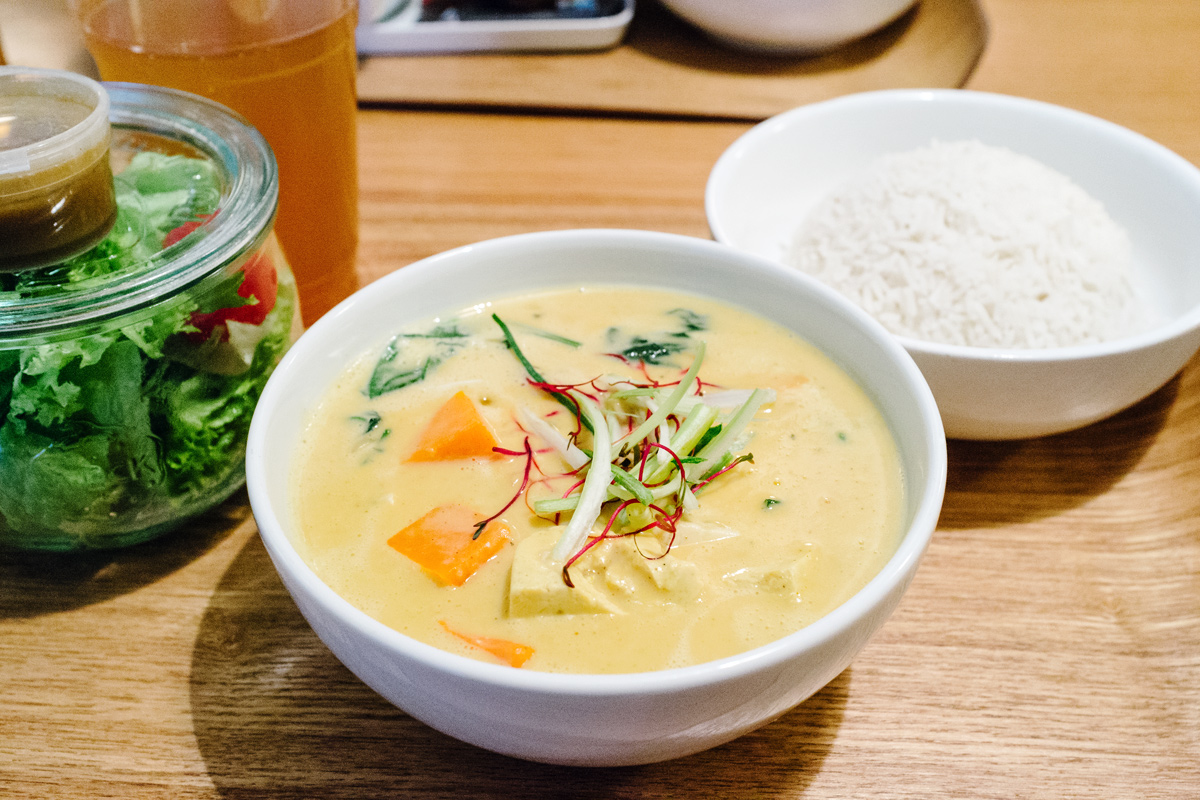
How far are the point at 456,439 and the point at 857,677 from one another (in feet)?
1.85

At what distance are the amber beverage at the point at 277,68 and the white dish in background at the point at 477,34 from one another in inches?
40.1

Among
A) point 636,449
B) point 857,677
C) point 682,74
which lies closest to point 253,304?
point 636,449

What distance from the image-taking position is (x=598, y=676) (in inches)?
27.9

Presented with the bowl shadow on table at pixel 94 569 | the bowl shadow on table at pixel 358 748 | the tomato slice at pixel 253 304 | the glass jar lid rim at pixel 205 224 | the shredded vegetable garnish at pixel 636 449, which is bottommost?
the bowl shadow on table at pixel 94 569

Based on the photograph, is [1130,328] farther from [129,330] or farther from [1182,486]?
[129,330]

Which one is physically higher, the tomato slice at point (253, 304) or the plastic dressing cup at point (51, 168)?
the plastic dressing cup at point (51, 168)

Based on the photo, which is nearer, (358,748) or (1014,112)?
(358,748)

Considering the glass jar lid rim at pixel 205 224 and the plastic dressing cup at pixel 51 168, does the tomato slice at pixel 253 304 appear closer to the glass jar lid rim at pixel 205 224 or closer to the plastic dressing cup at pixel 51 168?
the glass jar lid rim at pixel 205 224

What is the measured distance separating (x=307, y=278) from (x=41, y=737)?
2.77 feet

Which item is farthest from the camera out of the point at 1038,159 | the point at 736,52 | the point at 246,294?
the point at 736,52

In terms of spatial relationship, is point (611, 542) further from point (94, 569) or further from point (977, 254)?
point (977, 254)

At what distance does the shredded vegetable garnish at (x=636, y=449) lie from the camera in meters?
0.93

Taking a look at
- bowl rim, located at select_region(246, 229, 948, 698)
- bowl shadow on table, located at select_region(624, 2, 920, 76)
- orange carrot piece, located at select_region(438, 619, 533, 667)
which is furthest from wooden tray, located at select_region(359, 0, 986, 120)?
orange carrot piece, located at select_region(438, 619, 533, 667)

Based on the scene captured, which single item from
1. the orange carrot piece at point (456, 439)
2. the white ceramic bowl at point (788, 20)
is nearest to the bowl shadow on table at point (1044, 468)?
the orange carrot piece at point (456, 439)
